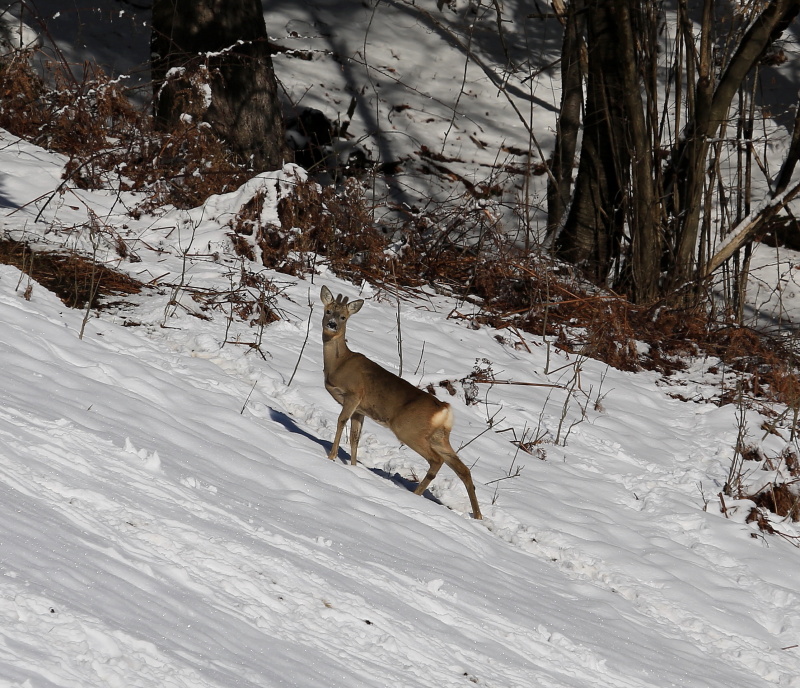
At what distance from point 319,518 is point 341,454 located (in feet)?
4.82

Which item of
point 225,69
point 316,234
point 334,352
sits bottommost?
point 334,352

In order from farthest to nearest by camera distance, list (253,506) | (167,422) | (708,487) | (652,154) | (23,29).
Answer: (23,29), (652,154), (708,487), (167,422), (253,506)

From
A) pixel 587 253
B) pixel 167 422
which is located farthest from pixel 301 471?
pixel 587 253

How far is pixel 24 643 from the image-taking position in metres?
2.43

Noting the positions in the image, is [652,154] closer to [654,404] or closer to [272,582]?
[654,404]

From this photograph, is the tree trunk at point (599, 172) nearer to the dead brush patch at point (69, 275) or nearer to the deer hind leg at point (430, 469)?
the dead brush patch at point (69, 275)

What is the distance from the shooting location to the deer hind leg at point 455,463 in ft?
17.9

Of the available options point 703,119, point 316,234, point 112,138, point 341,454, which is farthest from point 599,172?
point 341,454

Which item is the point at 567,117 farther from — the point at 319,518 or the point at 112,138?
the point at 319,518

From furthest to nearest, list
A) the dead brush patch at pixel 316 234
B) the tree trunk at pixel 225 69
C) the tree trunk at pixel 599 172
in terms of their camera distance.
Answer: the tree trunk at pixel 599 172
the tree trunk at pixel 225 69
the dead brush patch at pixel 316 234

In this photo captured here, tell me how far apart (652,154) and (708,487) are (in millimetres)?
4933

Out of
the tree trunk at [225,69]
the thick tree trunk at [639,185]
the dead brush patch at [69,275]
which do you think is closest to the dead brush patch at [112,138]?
the tree trunk at [225,69]


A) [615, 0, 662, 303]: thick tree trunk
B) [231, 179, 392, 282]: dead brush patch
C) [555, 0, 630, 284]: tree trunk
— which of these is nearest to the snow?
[231, 179, 392, 282]: dead brush patch

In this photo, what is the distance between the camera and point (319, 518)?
4.42m
